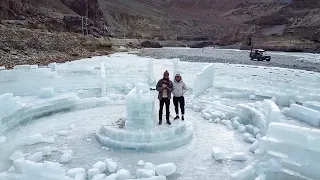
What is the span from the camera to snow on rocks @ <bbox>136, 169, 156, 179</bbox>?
5805 mm

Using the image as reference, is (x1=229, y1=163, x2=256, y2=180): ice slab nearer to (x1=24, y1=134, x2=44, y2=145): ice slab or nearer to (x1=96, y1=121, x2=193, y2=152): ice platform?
(x1=96, y1=121, x2=193, y2=152): ice platform

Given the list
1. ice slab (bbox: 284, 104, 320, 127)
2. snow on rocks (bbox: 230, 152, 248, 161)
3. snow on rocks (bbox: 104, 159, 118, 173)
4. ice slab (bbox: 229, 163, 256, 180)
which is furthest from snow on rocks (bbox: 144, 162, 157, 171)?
ice slab (bbox: 284, 104, 320, 127)

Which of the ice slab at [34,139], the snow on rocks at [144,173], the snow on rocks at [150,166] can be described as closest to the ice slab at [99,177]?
the snow on rocks at [144,173]

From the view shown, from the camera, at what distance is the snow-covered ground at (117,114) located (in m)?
6.76

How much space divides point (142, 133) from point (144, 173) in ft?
5.10

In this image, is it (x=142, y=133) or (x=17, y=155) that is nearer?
(x=17, y=155)

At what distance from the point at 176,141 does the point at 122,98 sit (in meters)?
4.70

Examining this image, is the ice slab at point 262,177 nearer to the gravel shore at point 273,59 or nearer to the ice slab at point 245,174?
the ice slab at point 245,174

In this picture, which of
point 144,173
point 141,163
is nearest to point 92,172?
point 144,173

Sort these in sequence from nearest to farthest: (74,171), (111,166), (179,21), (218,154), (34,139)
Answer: (74,171)
(111,166)
(218,154)
(34,139)
(179,21)

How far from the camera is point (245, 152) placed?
7.29 metres

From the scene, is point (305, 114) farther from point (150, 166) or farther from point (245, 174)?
point (150, 166)

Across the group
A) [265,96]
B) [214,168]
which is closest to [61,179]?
[214,168]

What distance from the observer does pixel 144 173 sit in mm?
5836
